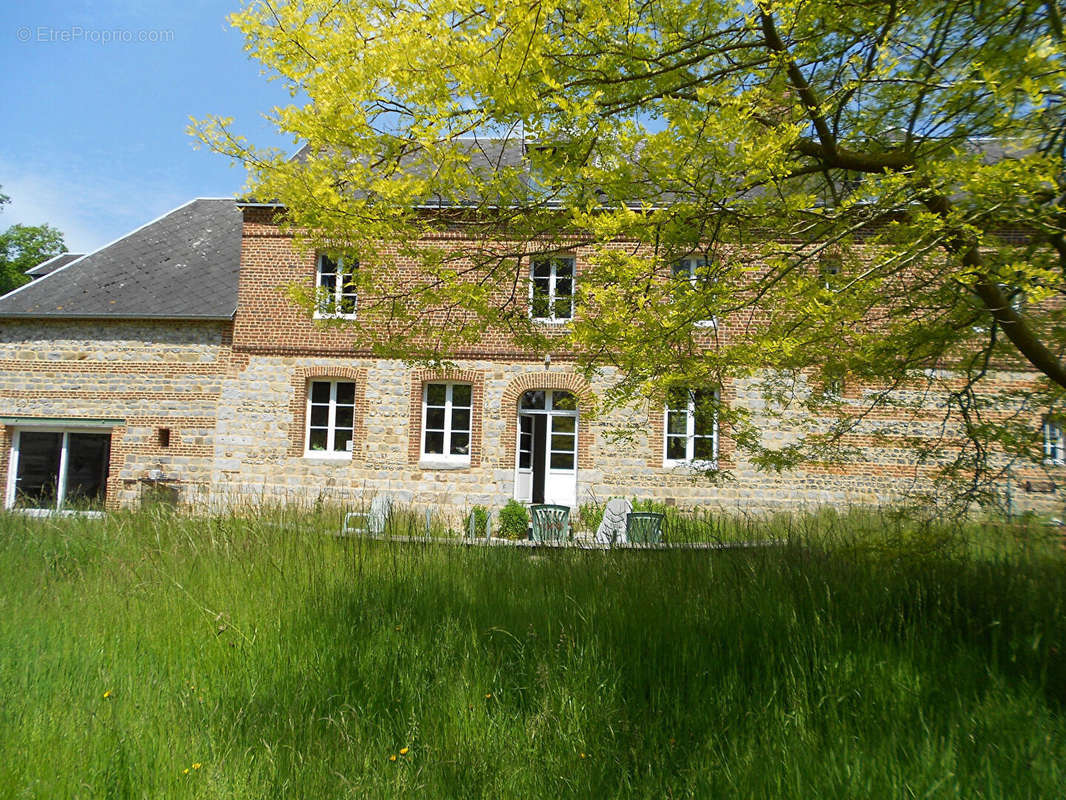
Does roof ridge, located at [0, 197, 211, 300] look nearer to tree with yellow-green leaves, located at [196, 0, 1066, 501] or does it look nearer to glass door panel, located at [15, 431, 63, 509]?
glass door panel, located at [15, 431, 63, 509]

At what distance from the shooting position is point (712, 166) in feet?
11.9

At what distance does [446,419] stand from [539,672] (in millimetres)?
11619

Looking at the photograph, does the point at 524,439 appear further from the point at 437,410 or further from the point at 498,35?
the point at 498,35

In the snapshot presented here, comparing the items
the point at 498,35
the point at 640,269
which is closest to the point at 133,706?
the point at 640,269

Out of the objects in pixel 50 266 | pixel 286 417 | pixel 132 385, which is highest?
pixel 50 266

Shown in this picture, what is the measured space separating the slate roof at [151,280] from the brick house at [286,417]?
0.08 meters

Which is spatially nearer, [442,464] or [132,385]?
[442,464]

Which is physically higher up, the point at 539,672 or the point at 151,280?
the point at 151,280

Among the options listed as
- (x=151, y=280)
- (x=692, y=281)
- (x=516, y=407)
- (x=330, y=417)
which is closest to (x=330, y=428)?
(x=330, y=417)

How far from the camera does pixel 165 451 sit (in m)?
15.0

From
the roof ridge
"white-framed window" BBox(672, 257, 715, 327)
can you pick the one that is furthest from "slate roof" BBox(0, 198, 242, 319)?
"white-framed window" BBox(672, 257, 715, 327)

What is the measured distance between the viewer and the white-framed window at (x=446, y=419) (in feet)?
48.0

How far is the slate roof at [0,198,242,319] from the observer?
1511cm

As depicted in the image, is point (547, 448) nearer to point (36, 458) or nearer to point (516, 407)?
point (516, 407)
